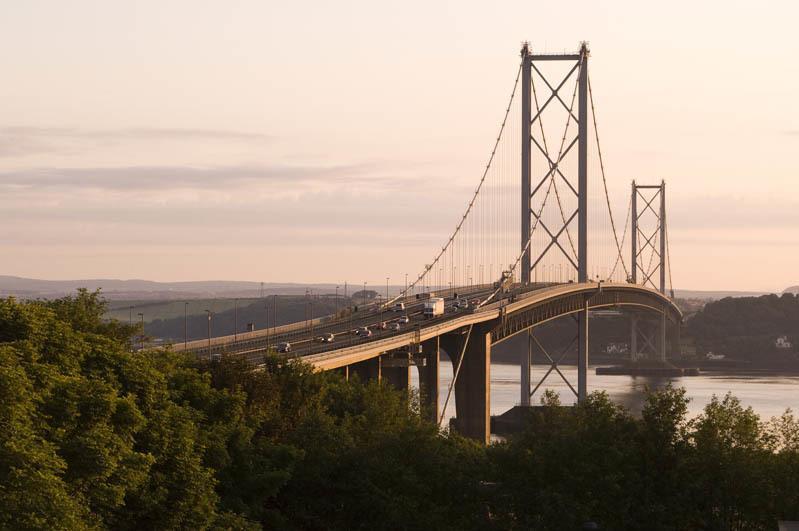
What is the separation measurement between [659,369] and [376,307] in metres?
58.9

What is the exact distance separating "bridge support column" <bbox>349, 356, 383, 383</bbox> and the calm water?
24.9 metres

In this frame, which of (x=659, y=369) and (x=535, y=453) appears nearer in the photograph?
(x=535, y=453)

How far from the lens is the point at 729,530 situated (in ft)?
95.2

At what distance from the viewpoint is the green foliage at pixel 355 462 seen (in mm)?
24719

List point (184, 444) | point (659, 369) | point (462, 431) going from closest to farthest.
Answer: point (184, 444), point (462, 431), point (659, 369)

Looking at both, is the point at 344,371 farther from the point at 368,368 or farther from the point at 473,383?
the point at 473,383

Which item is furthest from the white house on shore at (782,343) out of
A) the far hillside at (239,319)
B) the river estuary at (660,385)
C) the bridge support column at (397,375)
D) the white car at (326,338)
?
the bridge support column at (397,375)

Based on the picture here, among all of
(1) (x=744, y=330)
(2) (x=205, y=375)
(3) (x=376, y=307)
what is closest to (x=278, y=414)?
(2) (x=205, y=375)

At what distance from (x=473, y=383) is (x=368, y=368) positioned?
1536 cm

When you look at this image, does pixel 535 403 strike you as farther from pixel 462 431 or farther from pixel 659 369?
pixel 659 369

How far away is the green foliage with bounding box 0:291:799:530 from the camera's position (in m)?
24.7

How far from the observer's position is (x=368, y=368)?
52719 mm

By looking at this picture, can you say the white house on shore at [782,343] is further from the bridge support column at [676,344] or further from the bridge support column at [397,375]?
the bridge support column at [397,375]

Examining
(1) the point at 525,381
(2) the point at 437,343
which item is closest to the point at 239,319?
(1) the point at 525,381
